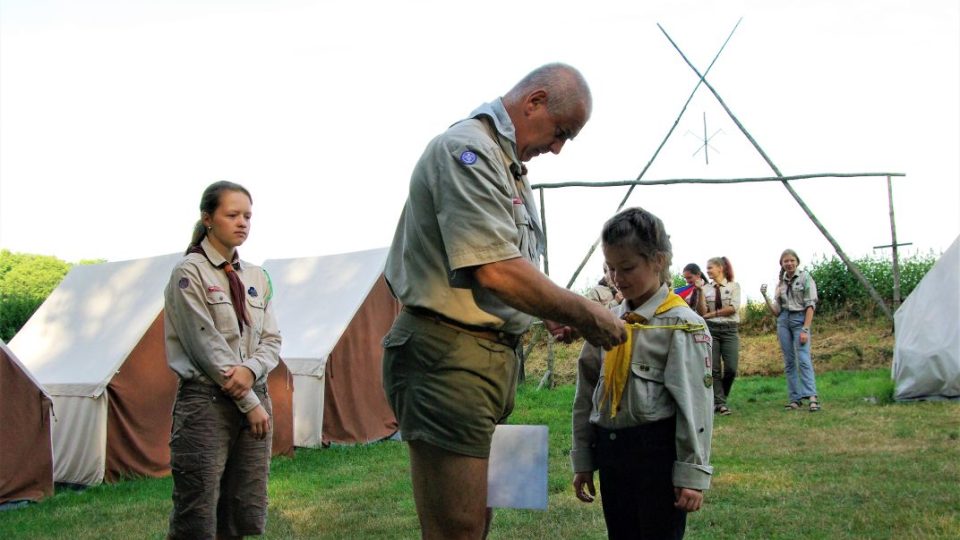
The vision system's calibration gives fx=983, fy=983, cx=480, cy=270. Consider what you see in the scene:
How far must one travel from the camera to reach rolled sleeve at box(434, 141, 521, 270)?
2322 mm

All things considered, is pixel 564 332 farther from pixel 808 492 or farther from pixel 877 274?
pixel 877 274

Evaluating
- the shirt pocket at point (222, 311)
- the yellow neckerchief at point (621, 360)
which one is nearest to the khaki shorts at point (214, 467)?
the shirt pocket at point (222, 311)

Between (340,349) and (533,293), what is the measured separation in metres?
7.83

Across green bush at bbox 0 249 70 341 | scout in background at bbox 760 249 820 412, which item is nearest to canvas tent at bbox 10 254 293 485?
scout in background at bbox 760 249 820 412

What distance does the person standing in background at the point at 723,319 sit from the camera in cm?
1072

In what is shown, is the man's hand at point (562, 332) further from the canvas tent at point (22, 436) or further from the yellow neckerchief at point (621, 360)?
the canvas tent at point (22, 436)

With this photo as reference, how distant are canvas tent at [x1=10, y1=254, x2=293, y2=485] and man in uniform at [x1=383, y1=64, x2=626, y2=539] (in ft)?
19.7

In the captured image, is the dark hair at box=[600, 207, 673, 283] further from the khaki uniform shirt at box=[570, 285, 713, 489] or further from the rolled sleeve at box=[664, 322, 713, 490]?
the rolled sleeve at box=[664, 322, 713, 490]

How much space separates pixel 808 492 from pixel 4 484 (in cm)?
536

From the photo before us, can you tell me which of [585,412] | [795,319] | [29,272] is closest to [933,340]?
[795,319]

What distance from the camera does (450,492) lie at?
2465mm

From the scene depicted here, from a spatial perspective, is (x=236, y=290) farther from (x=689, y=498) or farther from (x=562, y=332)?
(x=689, y=498)

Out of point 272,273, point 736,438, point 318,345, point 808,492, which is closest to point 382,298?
point 318,345

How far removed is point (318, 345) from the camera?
9.95m
